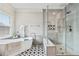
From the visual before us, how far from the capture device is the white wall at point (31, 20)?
2156 mm

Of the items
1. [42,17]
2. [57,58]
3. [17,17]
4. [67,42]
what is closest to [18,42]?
[17,17]

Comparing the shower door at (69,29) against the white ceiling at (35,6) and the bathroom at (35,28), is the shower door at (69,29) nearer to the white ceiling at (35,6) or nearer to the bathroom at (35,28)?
the bathroom at (35,28)

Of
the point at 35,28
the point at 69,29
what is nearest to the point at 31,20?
the point at 35,28

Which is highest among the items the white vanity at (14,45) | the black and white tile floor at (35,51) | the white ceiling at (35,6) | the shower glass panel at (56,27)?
the white ceiling at (35,6)

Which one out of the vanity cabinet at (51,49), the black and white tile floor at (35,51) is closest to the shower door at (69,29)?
the vanity cabinet at (51,49)

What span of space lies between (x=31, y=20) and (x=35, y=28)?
0.66 feet

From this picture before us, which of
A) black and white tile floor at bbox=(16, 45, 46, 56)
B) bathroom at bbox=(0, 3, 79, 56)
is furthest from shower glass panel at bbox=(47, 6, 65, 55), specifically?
black and white tile floor at bbox=(16, 45, 46, 56)

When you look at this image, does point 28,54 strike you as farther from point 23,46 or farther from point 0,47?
point 0,47

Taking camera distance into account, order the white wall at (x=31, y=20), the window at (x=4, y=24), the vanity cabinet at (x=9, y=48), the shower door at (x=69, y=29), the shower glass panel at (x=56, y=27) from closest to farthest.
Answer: the vanity cabinet at (x=9, y=48)
the window at (x=4, y=24)
the white wall at (x=31, y=20)
the shower glass panel at (x=56, y=27)
the shower door at (x=69, y=29)

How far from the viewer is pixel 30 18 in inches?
85.0

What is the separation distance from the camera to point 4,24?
2121mm

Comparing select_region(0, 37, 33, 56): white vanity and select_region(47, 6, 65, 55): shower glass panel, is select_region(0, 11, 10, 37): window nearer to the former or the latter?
select_region(0, 37, 33, 56): white vanity

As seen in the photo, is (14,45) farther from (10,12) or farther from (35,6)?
(35,6)

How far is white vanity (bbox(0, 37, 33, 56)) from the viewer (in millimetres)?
1960
